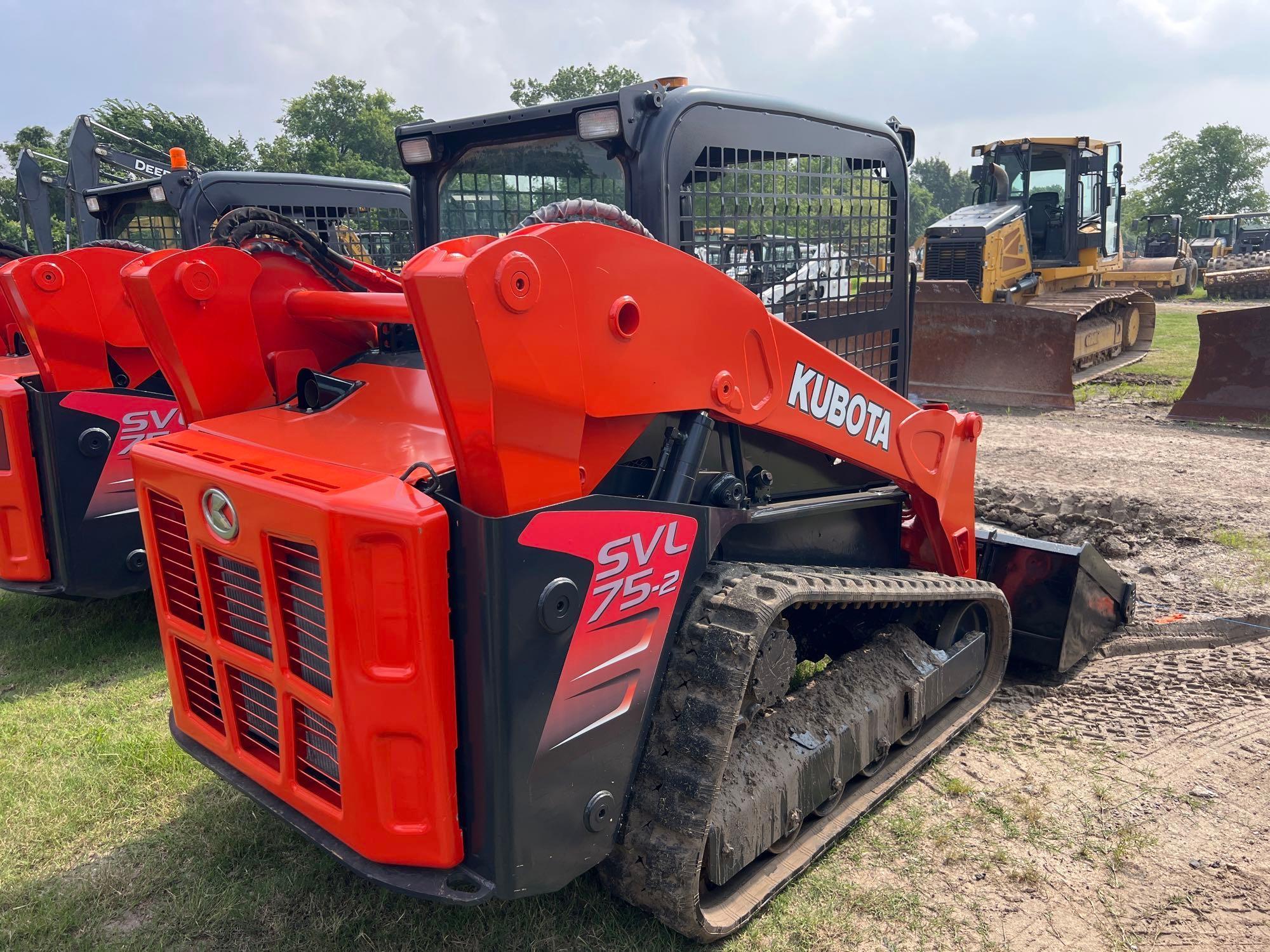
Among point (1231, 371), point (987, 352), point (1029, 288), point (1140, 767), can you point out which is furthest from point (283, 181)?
point (1029, 288)

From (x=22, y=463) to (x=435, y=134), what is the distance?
2637 millimetres

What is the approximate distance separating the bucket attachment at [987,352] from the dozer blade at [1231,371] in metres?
1.27

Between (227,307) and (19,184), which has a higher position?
(19,184)

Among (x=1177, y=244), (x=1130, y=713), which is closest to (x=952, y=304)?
(x=1130, y=713)

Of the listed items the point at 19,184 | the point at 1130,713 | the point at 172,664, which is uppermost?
the point at 19,184

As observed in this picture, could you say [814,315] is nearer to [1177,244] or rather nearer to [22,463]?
[22,463]

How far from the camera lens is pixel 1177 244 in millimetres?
27062

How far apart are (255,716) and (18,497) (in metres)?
2.85

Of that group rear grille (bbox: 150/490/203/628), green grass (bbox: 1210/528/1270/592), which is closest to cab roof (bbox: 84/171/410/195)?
rear grille (bbox: 150/490/203/628)

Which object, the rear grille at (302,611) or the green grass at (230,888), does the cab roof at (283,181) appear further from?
the rear grille at (302,611)

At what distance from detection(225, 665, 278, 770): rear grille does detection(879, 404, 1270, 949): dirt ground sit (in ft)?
5.45

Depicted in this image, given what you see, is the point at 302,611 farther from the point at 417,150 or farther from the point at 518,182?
the point at 417,150

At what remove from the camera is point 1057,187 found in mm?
15016

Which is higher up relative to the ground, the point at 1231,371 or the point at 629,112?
the point at 629,112
